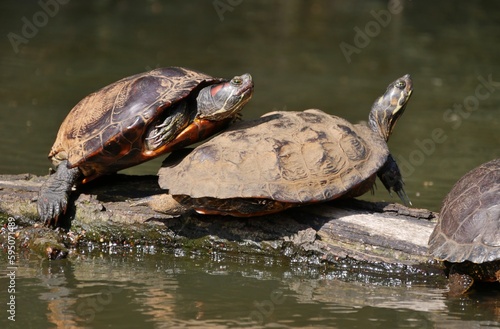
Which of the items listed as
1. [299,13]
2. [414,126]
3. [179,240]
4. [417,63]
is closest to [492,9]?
[299,13]

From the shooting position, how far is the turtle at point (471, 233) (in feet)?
17.3

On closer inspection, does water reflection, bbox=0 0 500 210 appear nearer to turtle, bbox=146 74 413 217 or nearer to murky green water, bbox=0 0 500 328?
murky green water, bbox=0 0 500 328

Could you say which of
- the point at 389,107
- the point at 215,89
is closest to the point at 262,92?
the point at 389,107

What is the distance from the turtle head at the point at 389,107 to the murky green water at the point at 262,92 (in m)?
1.31

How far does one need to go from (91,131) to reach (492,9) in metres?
18.5

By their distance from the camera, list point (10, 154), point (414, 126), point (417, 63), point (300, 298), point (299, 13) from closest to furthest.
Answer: point (300, 298) < point (10, 154) < point (414, 126) < point (417, 63) < point (299, 13)

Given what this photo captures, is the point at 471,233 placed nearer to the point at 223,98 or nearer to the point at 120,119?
the point at 223,98

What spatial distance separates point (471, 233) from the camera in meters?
5.36

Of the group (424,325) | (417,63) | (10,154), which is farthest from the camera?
(417,63)

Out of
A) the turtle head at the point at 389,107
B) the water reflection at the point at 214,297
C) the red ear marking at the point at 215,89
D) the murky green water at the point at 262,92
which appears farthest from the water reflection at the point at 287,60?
the red ear marking at the point at 215,89

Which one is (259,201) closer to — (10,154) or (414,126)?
(10,154)

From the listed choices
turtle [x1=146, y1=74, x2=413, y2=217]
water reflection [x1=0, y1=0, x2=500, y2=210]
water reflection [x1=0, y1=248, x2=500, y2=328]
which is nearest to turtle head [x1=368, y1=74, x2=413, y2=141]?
turtle [x1=146, y1=74, x2=413, y2=217]

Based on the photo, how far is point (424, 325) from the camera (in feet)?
16.4

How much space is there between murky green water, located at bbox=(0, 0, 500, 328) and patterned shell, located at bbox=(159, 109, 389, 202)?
2.14 ft
